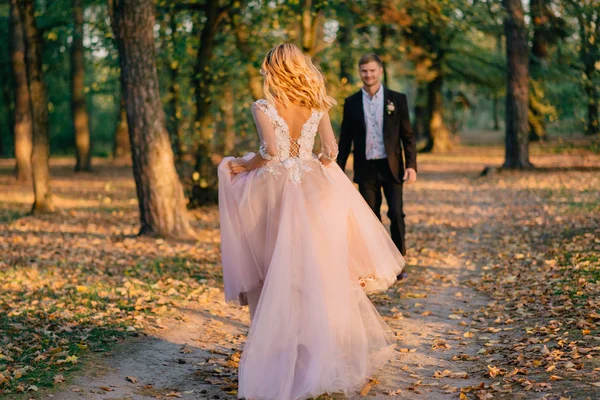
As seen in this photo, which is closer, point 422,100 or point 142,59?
point 142,59

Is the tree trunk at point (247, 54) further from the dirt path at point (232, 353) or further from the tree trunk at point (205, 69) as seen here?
the dirt path at point (232, 353)

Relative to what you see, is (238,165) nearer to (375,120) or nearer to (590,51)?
(375,120)

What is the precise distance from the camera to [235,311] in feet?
28.4

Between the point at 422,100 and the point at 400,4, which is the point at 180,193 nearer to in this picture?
the point at 400,4

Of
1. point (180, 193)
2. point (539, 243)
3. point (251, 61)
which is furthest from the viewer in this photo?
point (251, 61)

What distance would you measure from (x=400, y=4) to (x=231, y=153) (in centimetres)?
565

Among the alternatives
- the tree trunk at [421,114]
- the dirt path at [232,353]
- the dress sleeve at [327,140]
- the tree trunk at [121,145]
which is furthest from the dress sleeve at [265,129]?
the tree trunk at [121,145]

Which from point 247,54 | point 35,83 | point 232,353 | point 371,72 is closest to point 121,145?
point 35,83

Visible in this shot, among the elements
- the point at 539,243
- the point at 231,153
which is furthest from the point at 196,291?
the point at 231,153

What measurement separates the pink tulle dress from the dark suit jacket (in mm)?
3129

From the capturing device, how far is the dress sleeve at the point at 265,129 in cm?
545

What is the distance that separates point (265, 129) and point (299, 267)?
1.06 m

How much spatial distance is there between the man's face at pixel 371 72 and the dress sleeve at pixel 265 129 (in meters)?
3.35

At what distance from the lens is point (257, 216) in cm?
564
